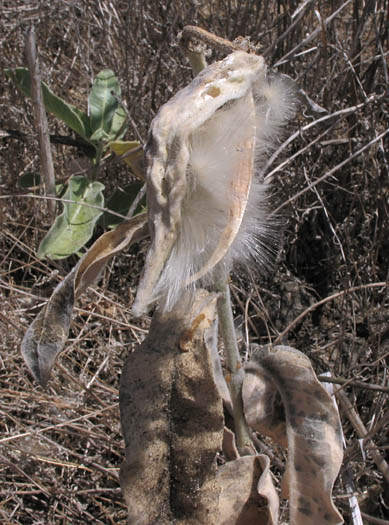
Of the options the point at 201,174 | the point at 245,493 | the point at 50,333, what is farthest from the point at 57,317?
the point at 245,493

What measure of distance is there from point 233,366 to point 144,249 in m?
1.00

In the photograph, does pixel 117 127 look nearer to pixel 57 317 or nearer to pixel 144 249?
pixel 144 249

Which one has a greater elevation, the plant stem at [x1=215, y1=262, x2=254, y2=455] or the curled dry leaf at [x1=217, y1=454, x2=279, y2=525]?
the plant stem at [x1=215, y1=262, x2=254, y2=455]

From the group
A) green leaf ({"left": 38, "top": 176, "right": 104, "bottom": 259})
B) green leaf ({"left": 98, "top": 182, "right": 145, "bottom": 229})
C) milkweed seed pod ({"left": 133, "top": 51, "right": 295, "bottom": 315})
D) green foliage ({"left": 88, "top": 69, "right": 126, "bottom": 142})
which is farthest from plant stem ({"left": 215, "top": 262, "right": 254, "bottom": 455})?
green foliage ({"left": 88, "top": 69, "right": 126, "bottom": 142})

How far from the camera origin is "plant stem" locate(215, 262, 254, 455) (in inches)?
43.1

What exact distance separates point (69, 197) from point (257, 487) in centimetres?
118

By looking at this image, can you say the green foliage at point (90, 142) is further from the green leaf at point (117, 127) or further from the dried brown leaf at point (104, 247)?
the dried brown leaf at point (104, 247)

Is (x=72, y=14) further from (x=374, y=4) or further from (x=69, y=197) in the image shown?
(x=374, y=4)

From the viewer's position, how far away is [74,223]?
6.07ft

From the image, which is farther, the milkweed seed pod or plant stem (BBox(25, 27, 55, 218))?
plant stem (BBox(25, 27, 55, 218))

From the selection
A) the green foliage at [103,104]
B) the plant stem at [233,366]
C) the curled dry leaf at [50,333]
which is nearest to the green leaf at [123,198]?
the green foliage at [103,104]

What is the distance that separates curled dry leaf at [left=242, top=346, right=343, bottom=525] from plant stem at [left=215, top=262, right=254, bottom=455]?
3 centimetres

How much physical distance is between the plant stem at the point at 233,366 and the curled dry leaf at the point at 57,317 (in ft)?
0.73

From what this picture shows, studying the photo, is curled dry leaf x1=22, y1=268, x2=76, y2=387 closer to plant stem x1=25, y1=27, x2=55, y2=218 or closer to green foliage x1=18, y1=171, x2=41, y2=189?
plant stem x1=25, y1=27, x2=55, y2=218
